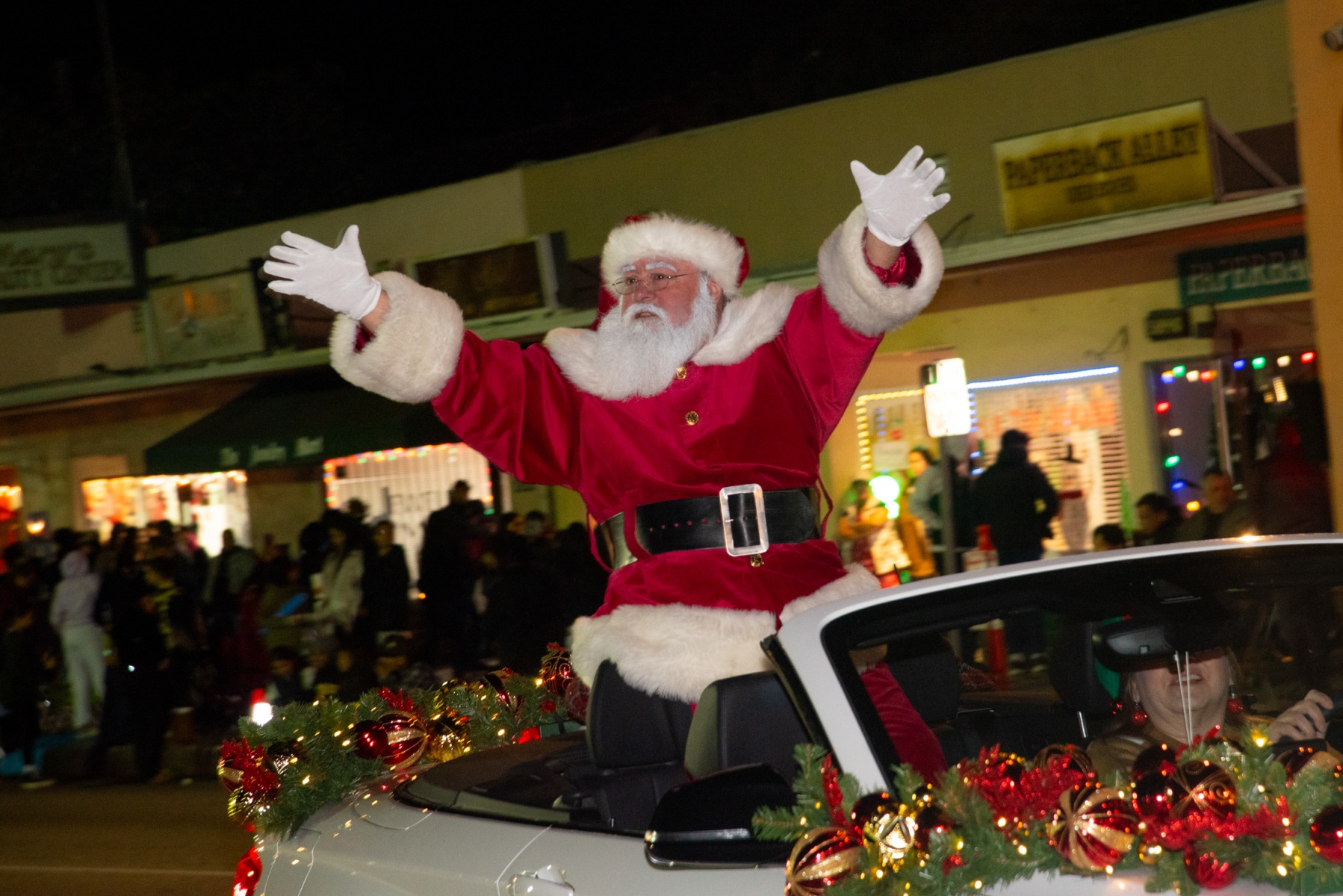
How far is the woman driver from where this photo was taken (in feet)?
9.23

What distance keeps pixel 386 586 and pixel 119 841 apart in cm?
309

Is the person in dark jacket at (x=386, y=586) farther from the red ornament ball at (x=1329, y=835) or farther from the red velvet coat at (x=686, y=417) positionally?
the red ornament ball at (x=1329, y=835)

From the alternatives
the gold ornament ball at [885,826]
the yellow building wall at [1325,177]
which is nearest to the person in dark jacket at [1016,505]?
the yellow building wall at [1325,177]

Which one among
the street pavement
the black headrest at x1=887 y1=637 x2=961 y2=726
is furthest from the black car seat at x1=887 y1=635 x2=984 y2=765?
the street pavement

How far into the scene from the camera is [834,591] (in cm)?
354

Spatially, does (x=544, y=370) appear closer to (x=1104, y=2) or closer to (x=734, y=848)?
(x=734, y=848)

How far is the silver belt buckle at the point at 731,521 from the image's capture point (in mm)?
3566

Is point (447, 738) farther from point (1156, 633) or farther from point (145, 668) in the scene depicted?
point (145, 668)

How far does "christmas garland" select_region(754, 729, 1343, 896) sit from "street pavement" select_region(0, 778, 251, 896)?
5.79m

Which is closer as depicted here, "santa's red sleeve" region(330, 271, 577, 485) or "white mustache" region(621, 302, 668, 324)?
"santa's red sleeve" region(330, 271, 577, 485)

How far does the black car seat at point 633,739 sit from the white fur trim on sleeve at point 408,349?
85 cm

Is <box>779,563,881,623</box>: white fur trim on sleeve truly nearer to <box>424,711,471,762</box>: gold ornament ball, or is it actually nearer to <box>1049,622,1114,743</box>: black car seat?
<box>1049,622,1114,743</box>: black car seat

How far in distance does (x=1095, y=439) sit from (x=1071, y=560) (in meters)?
11.0

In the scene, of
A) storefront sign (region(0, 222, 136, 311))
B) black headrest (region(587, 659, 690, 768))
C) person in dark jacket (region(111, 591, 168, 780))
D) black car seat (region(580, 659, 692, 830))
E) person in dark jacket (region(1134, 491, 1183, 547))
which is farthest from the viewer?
storefront sign (region(0, 222, 136, 311))
